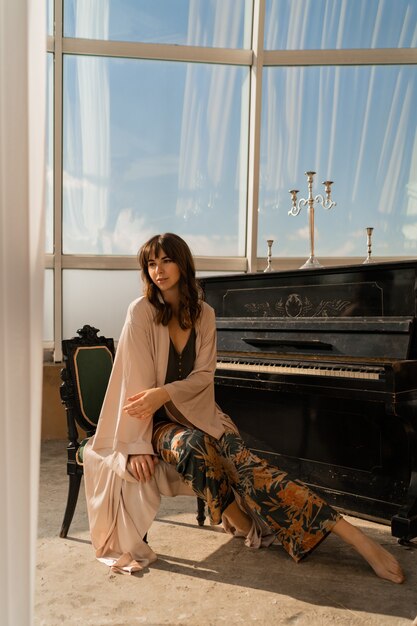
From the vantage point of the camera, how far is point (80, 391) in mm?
2869

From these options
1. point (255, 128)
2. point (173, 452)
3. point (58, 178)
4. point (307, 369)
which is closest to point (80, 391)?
point (173, 452)

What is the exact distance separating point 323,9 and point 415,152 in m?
1.30

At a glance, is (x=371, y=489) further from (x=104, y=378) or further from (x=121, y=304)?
(x=121, y=304)

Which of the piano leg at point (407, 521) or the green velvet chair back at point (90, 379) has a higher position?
the green velvet chair back at point (90, 379)

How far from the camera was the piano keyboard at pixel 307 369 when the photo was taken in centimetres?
272

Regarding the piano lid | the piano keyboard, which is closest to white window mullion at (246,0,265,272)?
the piano lid

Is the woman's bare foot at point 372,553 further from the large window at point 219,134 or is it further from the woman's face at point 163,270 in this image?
the large window at point 219,134

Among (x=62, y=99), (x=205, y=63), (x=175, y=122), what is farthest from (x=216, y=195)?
(x=62, y=99)

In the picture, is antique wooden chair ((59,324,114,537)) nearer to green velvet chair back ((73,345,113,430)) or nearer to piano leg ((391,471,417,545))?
green velvet chair back ((73,345,113,430))

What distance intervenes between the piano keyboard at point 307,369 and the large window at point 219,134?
1.74 meters

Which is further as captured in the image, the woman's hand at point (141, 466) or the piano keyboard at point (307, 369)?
the piano keyboard at point (307, 369)

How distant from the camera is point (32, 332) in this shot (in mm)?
911

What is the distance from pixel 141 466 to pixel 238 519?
59 centimetres

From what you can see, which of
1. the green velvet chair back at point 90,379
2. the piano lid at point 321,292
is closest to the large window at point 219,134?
the piano lid at point 321,292
